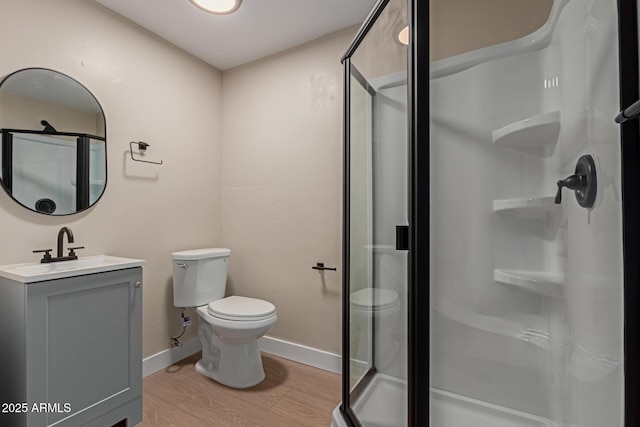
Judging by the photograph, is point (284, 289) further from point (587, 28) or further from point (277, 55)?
point (587, 28)

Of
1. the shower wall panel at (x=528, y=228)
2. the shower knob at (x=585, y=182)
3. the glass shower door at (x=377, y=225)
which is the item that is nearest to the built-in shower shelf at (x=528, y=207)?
the shower wall panel at (x=528, y=228)

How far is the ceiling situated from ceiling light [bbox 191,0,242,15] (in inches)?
1.6

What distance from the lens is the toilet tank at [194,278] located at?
6.50 feet

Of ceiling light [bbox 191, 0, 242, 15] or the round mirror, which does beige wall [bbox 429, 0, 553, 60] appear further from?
the round mirror

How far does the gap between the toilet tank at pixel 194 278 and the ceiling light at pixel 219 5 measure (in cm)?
154

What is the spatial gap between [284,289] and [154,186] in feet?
3.87

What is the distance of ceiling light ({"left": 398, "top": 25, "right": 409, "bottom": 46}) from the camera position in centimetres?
96

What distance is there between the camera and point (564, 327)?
106 cm

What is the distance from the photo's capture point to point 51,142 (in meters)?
1.55

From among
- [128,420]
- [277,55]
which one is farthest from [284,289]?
[277,55]

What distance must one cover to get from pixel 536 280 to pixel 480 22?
4.14 ft

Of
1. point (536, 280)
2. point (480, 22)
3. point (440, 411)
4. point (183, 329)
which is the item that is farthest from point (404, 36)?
point (183, 329)

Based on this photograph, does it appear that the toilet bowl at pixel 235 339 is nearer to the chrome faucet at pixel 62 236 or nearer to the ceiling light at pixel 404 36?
the chrome faucet at pixel 62 236

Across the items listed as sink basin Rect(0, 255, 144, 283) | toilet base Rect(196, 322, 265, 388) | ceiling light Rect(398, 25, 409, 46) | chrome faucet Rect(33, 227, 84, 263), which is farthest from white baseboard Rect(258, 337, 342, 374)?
ceiling light Rect(398, 25, 409, 46)
